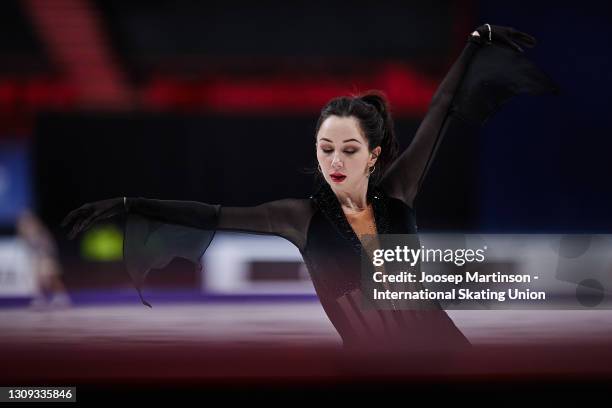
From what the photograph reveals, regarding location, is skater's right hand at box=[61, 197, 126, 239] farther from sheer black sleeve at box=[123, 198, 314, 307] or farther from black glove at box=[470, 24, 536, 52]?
black glove at box=[470, 24, 536, 52]

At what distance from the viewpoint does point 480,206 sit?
7.67 meters

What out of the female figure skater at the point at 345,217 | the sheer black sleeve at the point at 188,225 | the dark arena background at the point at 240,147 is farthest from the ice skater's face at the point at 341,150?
the dark arena background at the point at 240,147

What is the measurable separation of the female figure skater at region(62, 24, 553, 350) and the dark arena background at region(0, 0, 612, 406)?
0.69 feet

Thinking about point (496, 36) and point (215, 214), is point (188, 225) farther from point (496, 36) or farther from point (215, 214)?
point (496, 36)

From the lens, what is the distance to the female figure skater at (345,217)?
260 centimetres

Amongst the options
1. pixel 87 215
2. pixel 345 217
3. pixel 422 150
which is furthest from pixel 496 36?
pixel 87 215

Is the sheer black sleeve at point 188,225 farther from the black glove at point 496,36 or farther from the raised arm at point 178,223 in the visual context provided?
the black glove at point 496,36

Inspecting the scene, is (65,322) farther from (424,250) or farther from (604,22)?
(604,22)

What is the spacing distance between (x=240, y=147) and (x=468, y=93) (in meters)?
5.69

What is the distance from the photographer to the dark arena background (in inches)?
160

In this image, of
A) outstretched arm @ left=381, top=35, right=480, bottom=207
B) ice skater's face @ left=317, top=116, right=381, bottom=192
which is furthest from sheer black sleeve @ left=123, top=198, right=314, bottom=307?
outstretched arm @ left=381, top=35, right=480, bottom=207

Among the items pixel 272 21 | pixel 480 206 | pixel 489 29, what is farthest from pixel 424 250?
pixel 272 21

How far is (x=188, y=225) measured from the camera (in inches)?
103

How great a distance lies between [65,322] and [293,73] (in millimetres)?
6466
